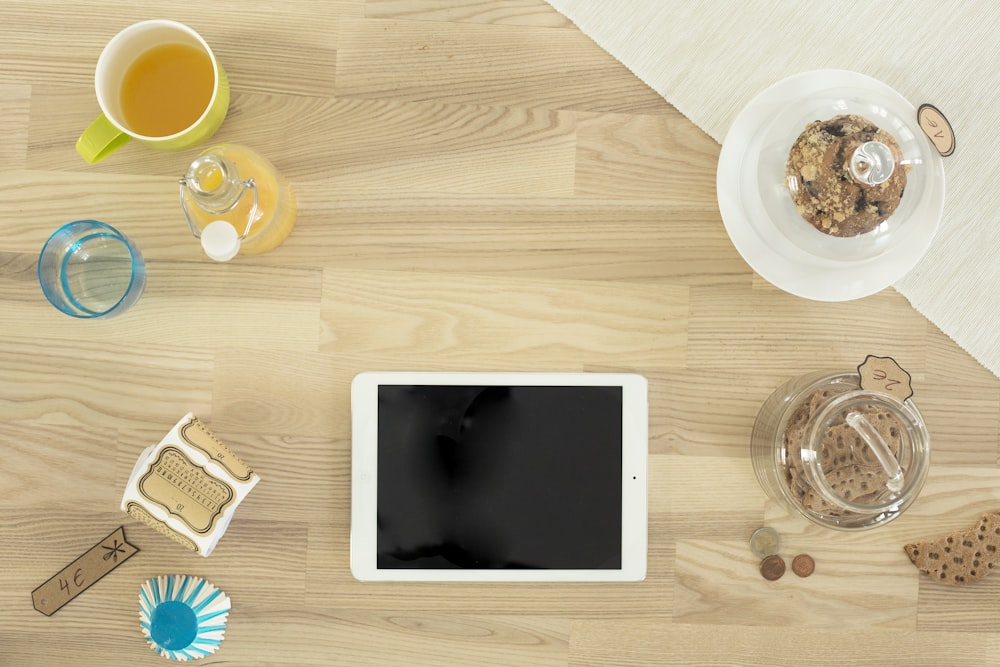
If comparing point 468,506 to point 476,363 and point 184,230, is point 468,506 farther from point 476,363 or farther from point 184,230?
point 184,230

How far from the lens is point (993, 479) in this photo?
79 cm

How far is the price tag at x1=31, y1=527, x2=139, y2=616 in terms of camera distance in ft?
2.53

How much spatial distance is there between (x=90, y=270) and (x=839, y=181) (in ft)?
2.40

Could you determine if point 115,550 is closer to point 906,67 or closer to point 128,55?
point 128,55

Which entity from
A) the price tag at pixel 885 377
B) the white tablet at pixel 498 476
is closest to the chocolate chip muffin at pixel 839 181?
the price tag at pixel 885 377

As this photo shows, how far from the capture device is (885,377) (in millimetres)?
705

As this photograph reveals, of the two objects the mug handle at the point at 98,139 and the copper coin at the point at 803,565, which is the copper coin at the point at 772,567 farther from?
the mug handle at the point at 98,139

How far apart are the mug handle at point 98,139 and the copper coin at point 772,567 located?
29.7 inches

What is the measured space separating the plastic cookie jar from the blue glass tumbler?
662 mm

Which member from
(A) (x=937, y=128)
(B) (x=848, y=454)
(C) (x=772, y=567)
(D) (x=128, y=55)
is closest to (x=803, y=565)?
(C) (x=772, y=567)

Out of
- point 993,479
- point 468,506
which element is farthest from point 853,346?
point 468,506

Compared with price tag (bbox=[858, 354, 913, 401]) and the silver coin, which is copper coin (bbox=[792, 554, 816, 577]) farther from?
price tag (bbox=[858, 354, 913, 401])

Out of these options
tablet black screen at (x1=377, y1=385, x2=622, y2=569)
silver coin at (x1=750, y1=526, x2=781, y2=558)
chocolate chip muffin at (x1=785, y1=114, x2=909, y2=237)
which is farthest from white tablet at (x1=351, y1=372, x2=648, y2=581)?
chocolate chip muffin at (x1=785, y1=114, x2=909, y2=237)

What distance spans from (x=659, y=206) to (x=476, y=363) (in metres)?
0.25
